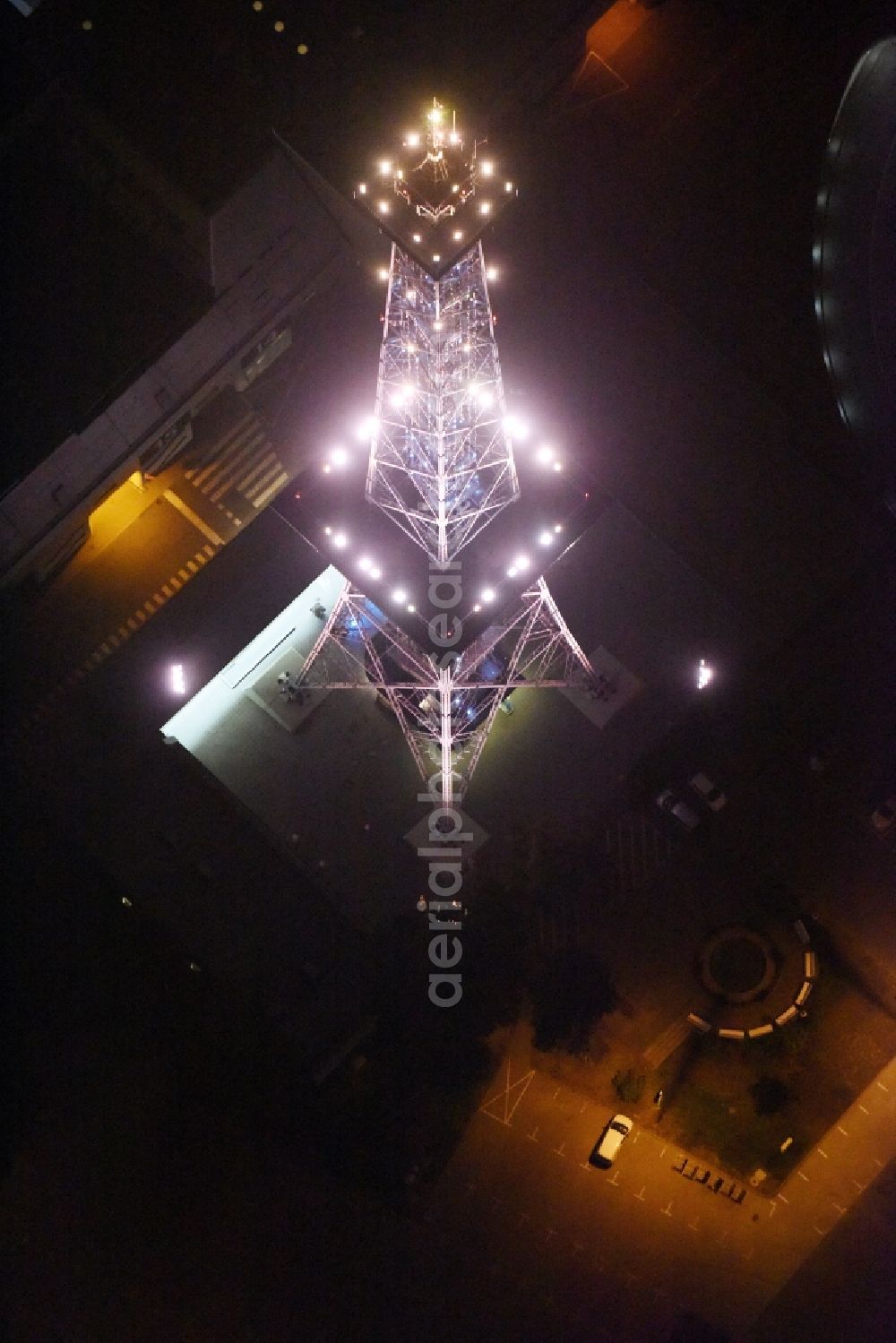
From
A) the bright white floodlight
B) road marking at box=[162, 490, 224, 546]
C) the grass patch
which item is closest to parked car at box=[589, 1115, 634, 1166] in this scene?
the grass patch

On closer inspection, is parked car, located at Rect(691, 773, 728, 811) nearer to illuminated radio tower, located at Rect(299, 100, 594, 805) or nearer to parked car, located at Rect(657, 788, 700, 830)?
parked car, located at Rect(657, 788, 700, 830)

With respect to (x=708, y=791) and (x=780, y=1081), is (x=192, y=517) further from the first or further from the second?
(x=780, y=1081)

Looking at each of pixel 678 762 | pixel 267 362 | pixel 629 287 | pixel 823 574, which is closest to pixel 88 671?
pixel 267 362

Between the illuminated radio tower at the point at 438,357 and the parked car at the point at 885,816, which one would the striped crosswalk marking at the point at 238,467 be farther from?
the parked car at the point at 885,816

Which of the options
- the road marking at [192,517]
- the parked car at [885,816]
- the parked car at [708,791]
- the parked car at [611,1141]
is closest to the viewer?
the parked car at [611,1141]

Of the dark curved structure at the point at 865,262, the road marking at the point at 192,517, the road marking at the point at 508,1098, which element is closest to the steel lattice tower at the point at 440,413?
the road marking at the point at 192,517

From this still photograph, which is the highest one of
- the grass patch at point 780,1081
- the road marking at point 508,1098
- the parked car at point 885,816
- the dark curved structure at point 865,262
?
the dark curved structure at point 865,262
